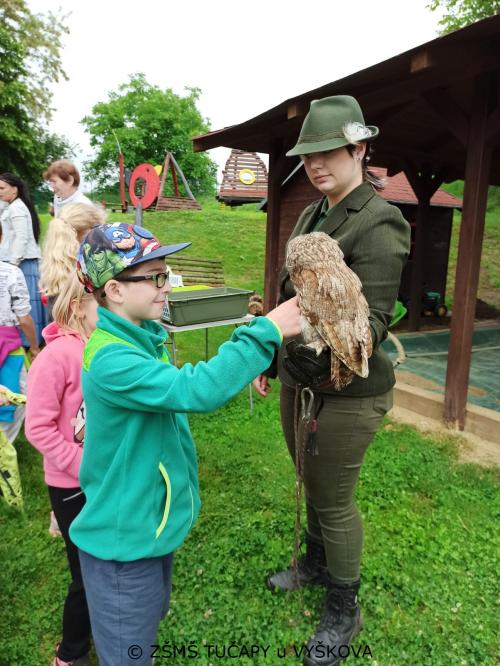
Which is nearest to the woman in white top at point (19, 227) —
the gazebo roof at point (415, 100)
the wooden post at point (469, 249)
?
the gazebo roof at point (415, 100)

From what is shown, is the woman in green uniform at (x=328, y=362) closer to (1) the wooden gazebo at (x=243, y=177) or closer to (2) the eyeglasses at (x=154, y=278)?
(2) the eyeglasses at (x=154, y=278)

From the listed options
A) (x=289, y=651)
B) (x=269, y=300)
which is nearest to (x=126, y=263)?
(x=289, y=651)

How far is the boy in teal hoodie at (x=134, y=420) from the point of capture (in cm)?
128

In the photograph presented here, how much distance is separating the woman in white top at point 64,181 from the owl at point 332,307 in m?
3.50

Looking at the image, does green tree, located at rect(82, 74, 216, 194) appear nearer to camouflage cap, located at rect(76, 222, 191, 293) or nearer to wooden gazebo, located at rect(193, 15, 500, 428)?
wooden gazebo, located at rect(193, 15, 500, 428)

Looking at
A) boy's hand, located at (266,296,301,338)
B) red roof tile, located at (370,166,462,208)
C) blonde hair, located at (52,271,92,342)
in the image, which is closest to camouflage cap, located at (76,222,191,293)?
boy's hand, located at (266,296,301,338)

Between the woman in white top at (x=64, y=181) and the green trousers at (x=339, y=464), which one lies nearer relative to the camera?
the green trousers at (x=339, y=464)

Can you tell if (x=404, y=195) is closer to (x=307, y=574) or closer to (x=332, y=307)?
(x=307, y=574)

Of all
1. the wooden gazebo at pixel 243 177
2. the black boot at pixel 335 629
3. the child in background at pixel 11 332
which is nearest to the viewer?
the black boot at pixel 335 629

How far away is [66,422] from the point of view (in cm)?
199

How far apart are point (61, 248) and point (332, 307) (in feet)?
6.85

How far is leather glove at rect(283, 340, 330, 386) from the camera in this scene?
1.51 meters

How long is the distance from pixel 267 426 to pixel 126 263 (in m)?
3.55

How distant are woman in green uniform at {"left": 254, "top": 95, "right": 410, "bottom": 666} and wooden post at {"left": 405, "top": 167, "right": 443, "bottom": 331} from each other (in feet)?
22.2
